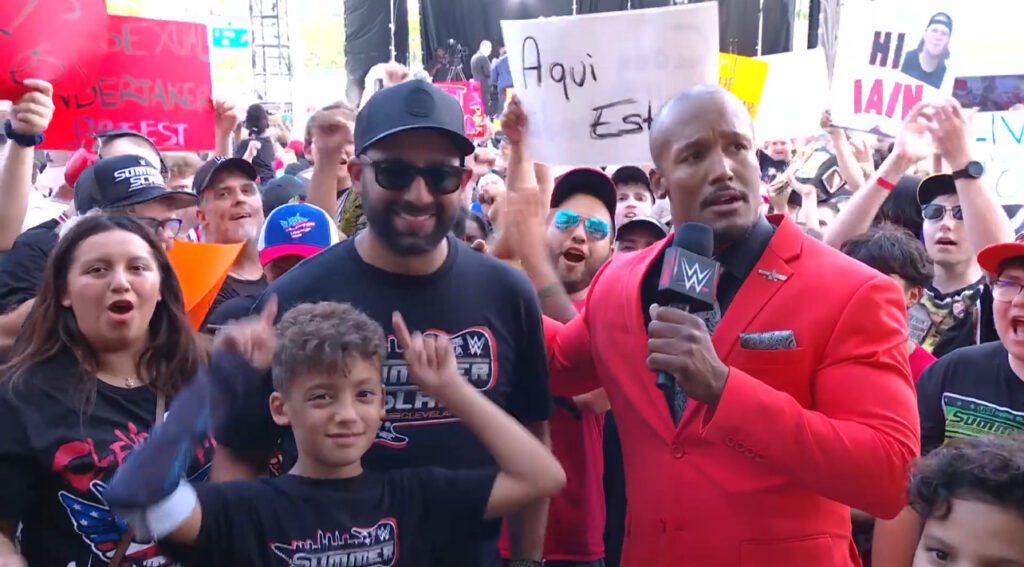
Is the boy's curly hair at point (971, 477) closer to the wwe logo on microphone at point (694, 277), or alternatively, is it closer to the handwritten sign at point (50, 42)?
the wwe logo on microphone at point (694, 277)

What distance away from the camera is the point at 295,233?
4.30 m

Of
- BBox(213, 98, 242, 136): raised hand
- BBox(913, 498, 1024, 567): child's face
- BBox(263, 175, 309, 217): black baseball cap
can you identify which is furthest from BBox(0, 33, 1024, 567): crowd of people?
BBox(263, 175, 309, 217): black baseball cap

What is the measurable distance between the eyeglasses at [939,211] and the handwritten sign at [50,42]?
3.75 metres

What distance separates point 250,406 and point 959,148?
2.88 m

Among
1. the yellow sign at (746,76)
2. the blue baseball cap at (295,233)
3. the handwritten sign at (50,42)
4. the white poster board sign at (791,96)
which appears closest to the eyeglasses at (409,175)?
the blue baseball cap at (295,233)

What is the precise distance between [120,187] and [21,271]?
2.63ft

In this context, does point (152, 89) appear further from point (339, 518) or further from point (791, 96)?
point (791, 96)

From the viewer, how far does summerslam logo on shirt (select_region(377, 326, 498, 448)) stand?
2.78 meters

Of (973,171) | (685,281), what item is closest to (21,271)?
(685,281)

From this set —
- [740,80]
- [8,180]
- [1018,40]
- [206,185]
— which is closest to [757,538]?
[8,180]

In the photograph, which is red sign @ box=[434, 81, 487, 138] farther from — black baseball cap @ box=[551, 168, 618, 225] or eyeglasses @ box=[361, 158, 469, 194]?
eyeglasses @ box=[361, 158, 469, 194]

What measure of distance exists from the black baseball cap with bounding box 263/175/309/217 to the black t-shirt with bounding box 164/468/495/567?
12.4 feet

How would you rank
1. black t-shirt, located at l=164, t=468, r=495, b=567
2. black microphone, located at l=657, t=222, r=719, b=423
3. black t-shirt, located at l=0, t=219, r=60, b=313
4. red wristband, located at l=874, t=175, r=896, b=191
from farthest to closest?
red wristband, located at l=874, t=175, r=896, b=191
black t-shirt, located at l=0, t=219, r=60, b=313
black t-shirt, located at l=164, t=468, r=495, b=567
black microphone, located at l=657, t=222, r=719, b=423

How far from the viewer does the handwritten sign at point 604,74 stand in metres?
3.97
